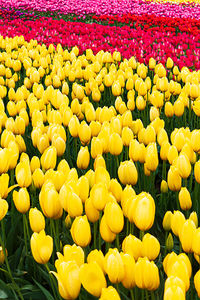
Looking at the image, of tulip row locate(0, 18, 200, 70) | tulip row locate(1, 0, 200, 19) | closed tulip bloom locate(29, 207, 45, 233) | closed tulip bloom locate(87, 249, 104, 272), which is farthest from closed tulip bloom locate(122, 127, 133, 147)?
tulip row locate(1, 0, 200, 19)

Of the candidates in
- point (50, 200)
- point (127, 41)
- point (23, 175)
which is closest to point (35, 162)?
point (23, 175)

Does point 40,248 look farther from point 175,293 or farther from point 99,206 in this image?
point 175,293

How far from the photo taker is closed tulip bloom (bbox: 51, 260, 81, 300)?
1251mm

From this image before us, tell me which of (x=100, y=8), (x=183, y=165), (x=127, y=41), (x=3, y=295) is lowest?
(x=100, y=8)

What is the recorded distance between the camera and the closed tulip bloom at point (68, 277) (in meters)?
1.25

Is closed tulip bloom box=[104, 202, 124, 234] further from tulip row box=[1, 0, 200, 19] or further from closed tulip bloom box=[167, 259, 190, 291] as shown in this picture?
tulip row box=[1, 0, 200, 19]

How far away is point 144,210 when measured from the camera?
4.78ft

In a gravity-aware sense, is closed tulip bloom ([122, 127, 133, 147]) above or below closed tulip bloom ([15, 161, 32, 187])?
below

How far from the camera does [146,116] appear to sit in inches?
160

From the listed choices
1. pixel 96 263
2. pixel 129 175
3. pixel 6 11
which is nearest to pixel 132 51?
pixel 129 175

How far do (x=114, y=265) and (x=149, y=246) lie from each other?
17cm

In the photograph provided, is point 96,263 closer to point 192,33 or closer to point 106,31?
point 106,31

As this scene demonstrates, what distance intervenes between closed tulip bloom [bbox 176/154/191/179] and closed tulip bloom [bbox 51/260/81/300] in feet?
2.92

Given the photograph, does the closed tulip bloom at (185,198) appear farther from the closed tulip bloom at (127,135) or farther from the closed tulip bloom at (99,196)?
the closed tulip bloom at (127,135)
